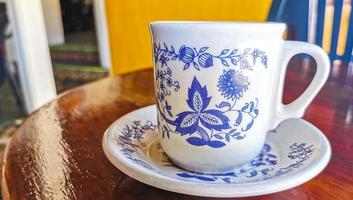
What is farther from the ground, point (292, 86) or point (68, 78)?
point (292, 86)

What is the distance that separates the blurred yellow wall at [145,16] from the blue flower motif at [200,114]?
99 centimetres

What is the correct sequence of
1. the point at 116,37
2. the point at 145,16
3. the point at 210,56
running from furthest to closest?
the point at 116,37, the point at 145,16, the point at 210,56

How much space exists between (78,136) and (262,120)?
0.77 feet

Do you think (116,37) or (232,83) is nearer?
(232,83)

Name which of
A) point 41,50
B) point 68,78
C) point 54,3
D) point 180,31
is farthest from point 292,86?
point 54,3

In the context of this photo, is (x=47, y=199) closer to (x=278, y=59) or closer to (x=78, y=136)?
(x=78, y=136)

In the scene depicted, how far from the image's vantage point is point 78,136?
44 cm

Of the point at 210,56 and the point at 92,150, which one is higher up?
the point at 210,56

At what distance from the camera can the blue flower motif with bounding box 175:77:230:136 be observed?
1.06 feet

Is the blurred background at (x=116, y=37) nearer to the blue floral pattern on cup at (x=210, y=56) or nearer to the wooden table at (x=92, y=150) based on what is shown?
the wooden table at (x=92, y=150)

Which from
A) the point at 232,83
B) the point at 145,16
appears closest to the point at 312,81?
the point at 232,83

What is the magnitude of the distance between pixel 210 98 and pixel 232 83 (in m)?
0.03

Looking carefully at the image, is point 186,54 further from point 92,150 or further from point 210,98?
point 92,150

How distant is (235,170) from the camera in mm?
347
